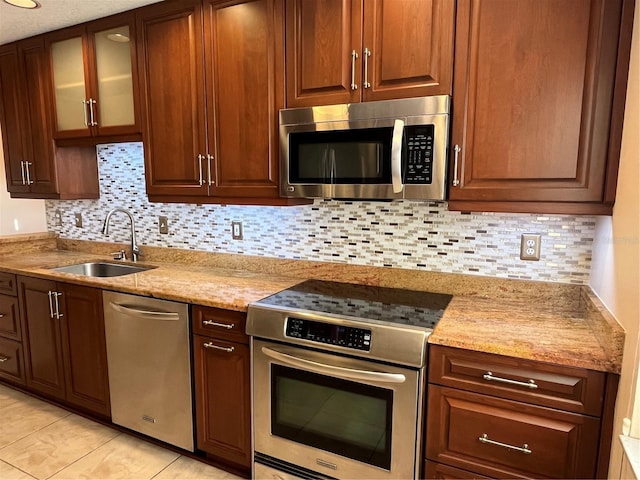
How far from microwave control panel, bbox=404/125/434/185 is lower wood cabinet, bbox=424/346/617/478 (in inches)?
25.9

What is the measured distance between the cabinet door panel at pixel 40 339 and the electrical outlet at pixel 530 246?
2505 millimetres

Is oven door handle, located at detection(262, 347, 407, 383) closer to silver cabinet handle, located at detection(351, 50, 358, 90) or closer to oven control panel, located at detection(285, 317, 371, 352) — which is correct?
oven control panel, located at detection(285, 317, 371, 352)

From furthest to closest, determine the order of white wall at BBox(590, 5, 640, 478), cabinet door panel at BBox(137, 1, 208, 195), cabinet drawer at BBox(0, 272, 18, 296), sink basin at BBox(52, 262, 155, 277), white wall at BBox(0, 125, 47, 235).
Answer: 1. white wall at BBox(0, 125, 47, 235)
2. sink basin at BBox(52, 262, 155, 277)
3. cabinet drawer at BBox(0, 272, 18, 296)
4. cabinet door panel at BBox(137, 1, 208, 195)
5. white wall at BBox(590, 5, 640, 478)

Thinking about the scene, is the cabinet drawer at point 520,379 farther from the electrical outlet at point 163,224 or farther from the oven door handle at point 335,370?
the electrical outlet at point 163,224

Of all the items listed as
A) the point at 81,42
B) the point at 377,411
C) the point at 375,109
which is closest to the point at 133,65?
the point at 81,42

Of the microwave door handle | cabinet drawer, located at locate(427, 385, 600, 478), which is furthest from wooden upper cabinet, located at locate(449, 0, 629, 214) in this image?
cabinet drawer, located at locate(427, 385, 600, 478)

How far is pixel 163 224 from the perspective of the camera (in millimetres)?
2719

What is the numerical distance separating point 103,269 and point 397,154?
227 cm

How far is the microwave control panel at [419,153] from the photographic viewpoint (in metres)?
1.56

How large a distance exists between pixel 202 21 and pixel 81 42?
37.1 inches

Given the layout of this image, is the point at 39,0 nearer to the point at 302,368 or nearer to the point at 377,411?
the point at 302,368

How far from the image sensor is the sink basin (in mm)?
2655

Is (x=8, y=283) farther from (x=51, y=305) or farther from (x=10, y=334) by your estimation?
(x=51, y=305)

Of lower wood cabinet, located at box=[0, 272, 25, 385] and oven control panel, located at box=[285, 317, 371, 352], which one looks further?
lower wood cabinet, located at box=[0, 272, 25, 385]
